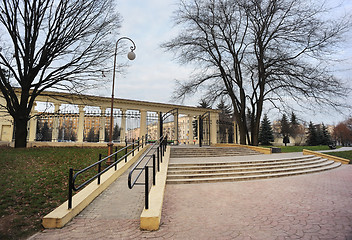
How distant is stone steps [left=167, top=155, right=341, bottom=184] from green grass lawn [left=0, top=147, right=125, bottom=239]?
12.2 feet

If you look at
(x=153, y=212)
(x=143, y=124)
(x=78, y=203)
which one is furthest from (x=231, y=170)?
(x=143, y=124)

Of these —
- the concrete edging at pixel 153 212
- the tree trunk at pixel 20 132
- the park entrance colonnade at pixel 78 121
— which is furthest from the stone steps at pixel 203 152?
the tree trunk at pixel 20 132

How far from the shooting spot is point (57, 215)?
3.58 meters

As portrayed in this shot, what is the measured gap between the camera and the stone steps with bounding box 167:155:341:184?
7309 mm

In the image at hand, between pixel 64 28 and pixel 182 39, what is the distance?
369 inches

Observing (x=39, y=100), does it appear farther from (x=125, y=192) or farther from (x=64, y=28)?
(x=125, y=192)

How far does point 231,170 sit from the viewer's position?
8.23 m

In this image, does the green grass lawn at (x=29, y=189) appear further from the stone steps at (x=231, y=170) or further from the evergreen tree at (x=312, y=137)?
the evergreen tree at (x=312, y=137)

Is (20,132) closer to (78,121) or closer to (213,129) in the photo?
(78,121)

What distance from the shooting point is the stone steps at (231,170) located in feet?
24.0

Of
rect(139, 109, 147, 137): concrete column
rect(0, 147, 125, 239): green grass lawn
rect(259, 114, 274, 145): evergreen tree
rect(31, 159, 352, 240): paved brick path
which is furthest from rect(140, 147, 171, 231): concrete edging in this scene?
rect(259, 114, 274, 145): evergreen tree

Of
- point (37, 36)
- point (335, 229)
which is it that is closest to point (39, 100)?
point (37, 36)

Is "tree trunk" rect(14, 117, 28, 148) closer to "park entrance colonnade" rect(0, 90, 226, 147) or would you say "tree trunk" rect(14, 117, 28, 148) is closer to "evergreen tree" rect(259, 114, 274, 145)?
"park entrance colonnade" rect(0, 90, 226, 147)

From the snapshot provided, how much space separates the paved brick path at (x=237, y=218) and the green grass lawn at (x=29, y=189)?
767 mm
